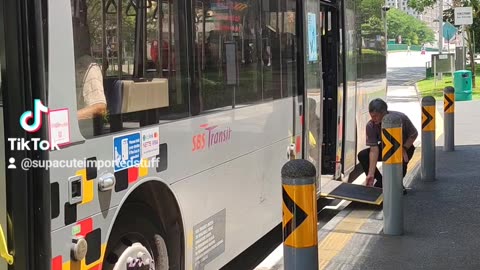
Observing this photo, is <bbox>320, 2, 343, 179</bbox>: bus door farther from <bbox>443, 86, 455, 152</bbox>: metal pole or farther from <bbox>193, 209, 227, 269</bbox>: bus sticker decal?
<bbox>193, 209, 227, 269</bbox>: bus sticker decal

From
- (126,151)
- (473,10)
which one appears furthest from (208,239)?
(473,10)

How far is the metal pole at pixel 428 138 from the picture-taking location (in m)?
8.34

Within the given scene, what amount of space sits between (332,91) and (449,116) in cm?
345

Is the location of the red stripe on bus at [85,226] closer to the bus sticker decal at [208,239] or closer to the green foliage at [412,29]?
the bus sticker decal at [208,239]

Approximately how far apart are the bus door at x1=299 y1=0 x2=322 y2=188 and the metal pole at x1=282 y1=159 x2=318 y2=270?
2962 mm

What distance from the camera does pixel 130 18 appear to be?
342 centimetres

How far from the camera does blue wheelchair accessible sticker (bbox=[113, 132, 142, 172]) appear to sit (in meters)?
3.24

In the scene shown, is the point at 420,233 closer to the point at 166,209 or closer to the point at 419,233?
the point at 419,233

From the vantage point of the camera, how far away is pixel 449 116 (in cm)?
1054

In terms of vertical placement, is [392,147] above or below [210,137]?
below

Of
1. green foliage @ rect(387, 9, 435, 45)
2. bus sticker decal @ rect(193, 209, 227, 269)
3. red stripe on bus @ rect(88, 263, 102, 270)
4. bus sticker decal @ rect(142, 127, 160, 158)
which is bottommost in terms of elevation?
bus sticker decal @ rect(193, 209, 227, 269)

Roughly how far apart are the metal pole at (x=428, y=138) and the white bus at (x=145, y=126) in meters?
2.67

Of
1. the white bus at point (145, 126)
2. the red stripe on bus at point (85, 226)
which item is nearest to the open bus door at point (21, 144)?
the white bus at point (145, 126)

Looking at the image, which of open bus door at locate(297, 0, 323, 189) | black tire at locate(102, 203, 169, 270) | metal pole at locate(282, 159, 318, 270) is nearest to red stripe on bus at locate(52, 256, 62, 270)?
black tire at locate(102, 203, 169, 270)
